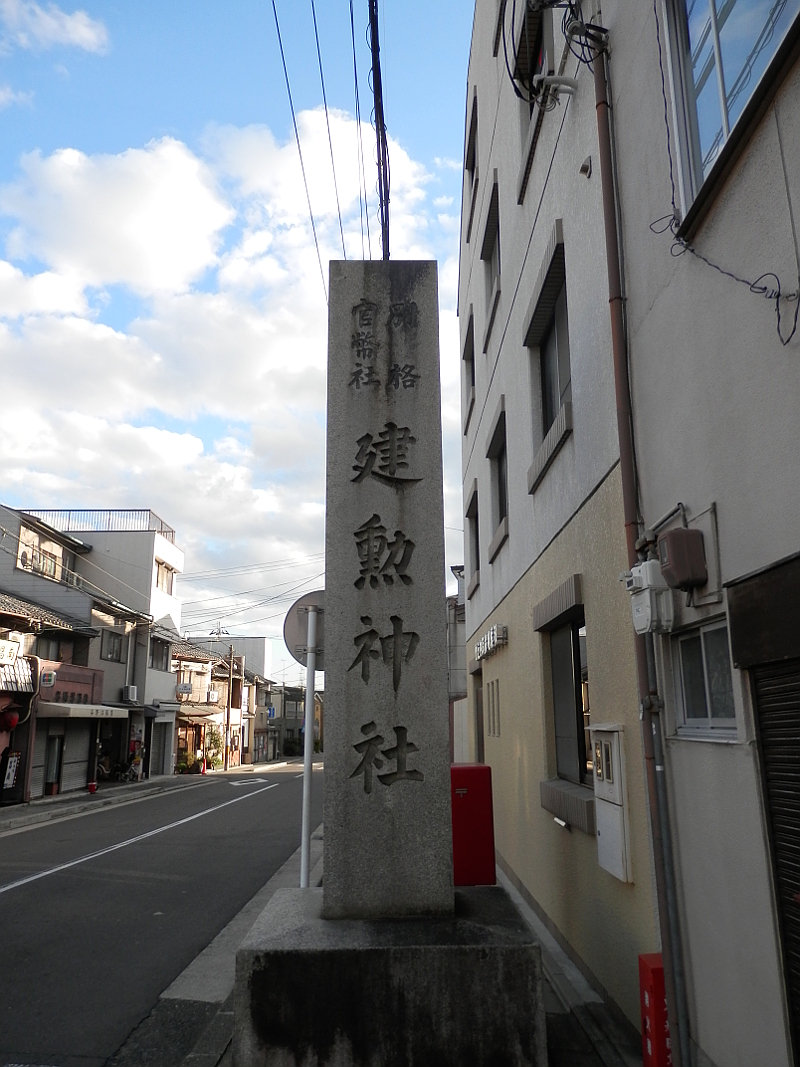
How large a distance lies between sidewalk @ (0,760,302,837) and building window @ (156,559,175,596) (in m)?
10.4

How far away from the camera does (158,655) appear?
3847cm

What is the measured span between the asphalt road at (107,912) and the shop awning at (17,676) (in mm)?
4430

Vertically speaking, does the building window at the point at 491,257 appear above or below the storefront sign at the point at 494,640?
above

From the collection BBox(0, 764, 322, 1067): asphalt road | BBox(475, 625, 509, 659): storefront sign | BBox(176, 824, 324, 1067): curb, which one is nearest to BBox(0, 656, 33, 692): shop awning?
BBox(0, 764, 322, 1067): asphalt road

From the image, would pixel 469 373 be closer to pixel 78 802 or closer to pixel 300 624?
pixel 300 624

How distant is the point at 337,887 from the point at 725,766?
2.76m

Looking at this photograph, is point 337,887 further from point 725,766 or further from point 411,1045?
point 725,766

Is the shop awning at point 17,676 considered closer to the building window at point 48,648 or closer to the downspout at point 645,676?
the building window at point 48,648

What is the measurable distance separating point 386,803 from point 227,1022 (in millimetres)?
1940

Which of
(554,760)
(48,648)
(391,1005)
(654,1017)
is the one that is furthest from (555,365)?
(48,648)

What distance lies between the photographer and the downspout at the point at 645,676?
4.20 metres

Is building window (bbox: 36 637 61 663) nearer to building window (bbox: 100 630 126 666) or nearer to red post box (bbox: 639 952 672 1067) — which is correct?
building window (bbox: 100 630 126 666)

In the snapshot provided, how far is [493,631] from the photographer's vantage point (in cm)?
1131

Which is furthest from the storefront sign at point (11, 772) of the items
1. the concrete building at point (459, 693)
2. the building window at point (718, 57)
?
the building window at point (718, 57)
